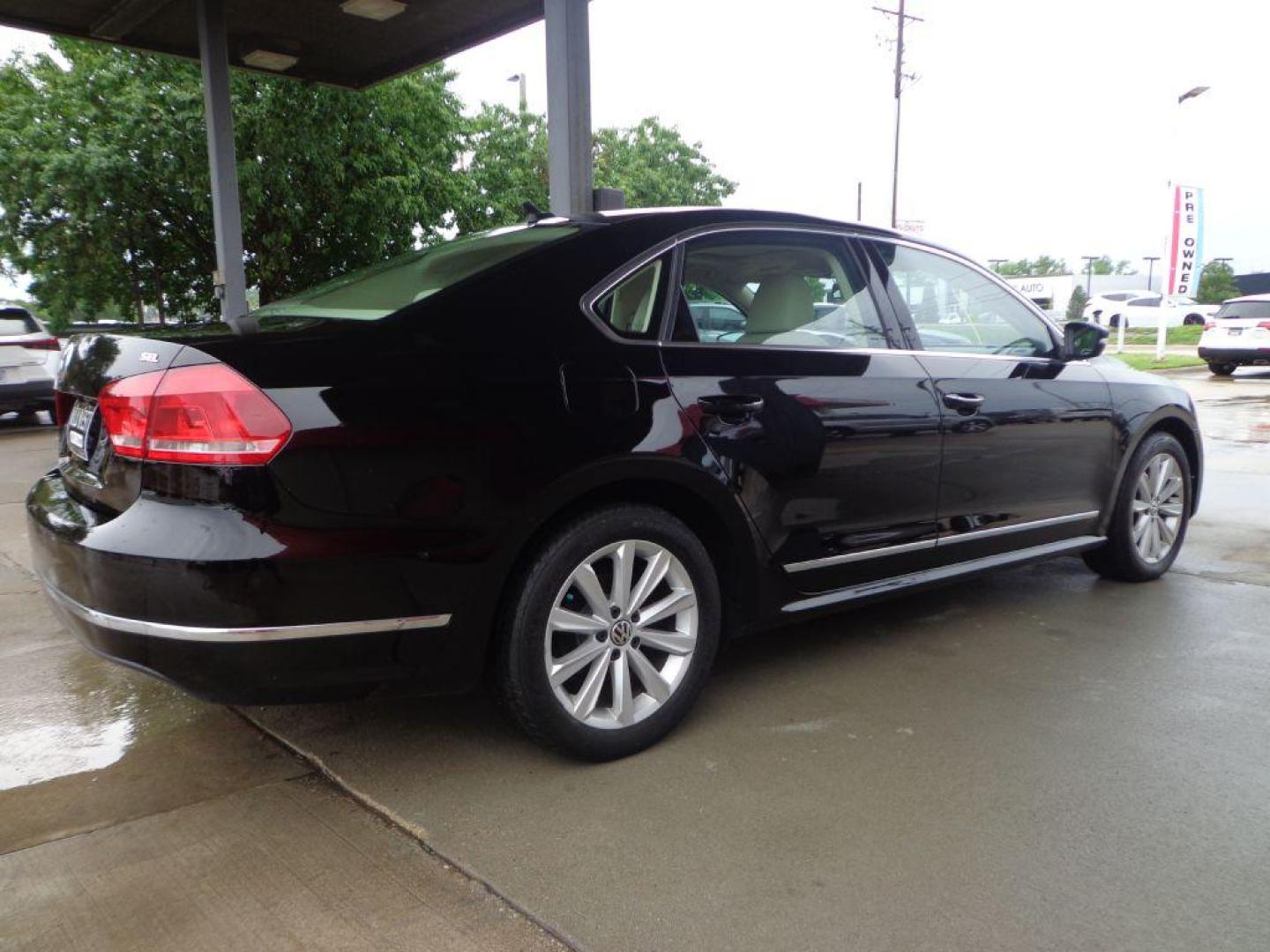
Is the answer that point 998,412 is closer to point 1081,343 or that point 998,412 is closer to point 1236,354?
point 1081,343

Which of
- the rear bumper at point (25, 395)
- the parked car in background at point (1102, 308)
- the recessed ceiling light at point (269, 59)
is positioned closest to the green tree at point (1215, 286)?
the parked car in background at point (1102, 308)

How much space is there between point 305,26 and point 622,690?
8.86 metres

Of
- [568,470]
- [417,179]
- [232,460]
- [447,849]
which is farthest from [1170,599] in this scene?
[417,179]

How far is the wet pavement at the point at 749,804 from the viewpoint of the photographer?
82.9 inches

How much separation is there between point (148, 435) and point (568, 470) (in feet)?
3.22

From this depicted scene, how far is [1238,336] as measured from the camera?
1814 centimetres

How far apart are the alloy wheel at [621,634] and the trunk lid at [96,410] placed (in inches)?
42.7

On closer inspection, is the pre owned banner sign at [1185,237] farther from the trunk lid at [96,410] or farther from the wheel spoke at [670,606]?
the trunk lid at [96,410]

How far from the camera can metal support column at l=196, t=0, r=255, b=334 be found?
361 inches

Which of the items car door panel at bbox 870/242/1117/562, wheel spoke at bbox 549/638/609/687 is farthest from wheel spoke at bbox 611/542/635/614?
car door panel at bbox 870/242/1117/562

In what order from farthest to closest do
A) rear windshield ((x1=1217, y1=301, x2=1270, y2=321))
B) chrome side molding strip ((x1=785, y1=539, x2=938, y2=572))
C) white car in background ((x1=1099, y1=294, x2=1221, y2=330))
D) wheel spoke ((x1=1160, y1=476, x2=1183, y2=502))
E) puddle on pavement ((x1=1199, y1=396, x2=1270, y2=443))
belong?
white car in background ((x1=1099, y1=294, x2=1221, y2=330)) < rear windshield ((x1=1217, y1=301, x2=1270, y2=321)) < puddle on pavement ((x1=1199, y1=396, x2=1270, y2=443)) < wheel spoke ((x1=1160, y1=476, x2=1183, y2=502)) < chrome side molding strip ((x1=785, y1=539, x2=938, y2=572))

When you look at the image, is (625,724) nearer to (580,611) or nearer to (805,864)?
(580,611)

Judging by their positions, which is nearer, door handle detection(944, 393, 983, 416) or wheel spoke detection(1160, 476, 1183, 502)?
door handle detection(944, 393, 983, 416)

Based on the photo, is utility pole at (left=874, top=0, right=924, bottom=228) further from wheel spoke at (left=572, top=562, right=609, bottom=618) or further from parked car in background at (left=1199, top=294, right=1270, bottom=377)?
wheel spoke at (left=572, top=562, right=609, bottom=618)
